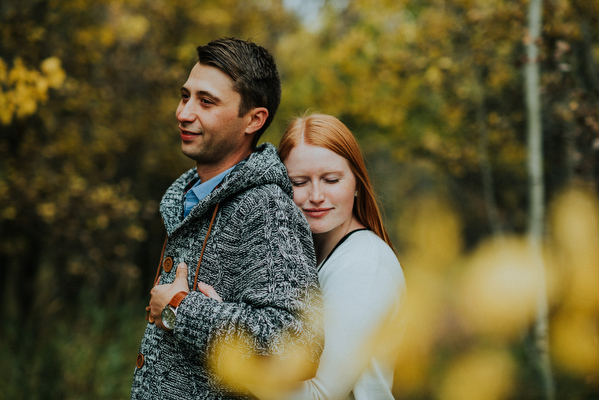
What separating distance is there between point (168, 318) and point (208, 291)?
0.46 ft

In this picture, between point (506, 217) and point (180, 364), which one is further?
point (506, 217)

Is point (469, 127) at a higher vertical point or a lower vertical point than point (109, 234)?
higher

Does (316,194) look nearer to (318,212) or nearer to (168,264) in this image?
(318,212)

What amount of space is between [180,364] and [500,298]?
95cm

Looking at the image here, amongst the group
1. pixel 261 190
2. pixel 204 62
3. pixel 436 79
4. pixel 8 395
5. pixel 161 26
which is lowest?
pixel 8 395

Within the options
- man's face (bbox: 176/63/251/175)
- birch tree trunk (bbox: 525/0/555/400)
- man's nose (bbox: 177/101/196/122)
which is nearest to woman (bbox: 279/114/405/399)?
man's face (bbox: 176/63/251/175)

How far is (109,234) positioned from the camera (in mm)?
7027

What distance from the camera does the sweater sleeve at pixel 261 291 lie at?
1.34 meters

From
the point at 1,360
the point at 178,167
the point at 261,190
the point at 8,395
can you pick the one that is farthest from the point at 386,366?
the point at 178,167

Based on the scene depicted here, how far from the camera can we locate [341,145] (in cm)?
197

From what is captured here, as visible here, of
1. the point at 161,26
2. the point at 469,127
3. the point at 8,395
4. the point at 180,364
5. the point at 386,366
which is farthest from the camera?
the point at 161,26

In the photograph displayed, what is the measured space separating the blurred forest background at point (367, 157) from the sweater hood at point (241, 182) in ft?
1.51

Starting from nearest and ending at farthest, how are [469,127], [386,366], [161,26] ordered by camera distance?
1. [386,366]
2. [469,127]
3. [161,26]

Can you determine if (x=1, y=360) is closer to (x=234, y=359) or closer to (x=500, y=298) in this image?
(x=234, y=359)
